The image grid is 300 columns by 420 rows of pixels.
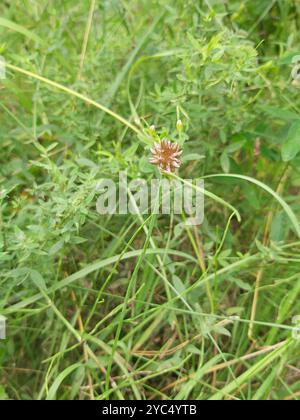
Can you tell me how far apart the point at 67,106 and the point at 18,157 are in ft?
0.61

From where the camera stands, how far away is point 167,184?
151 cm

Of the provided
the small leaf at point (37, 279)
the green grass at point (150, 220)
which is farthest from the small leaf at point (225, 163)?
the small leaf at point (37, 279)

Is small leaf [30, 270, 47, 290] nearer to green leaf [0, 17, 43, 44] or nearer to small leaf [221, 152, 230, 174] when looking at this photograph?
small leaf [221, 152, 230, 174]

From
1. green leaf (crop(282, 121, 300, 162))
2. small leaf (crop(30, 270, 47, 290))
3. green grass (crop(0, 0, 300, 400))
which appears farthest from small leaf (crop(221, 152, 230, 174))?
small leaf (crop(30, 270, 47, 290))

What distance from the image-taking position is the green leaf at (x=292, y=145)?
1.50m

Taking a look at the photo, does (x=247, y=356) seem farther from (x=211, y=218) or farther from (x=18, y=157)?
(x=18, y=157)

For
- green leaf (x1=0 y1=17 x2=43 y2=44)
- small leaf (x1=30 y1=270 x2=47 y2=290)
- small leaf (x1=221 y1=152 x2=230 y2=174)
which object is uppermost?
green leaf (x1=0 y1=17 x2=43 y2=44)

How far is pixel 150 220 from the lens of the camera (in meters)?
1.50

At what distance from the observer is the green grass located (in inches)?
58.8

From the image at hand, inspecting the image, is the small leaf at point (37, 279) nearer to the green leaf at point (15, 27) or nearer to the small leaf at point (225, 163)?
the small leaf at point (225, 163)

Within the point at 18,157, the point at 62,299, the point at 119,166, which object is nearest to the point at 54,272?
the point at 62,299

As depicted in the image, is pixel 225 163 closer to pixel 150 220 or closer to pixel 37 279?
pixel 150 220

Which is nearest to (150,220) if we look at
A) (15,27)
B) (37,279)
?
(37,279)

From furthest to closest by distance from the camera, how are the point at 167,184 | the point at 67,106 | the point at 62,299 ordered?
the point at 67,106, the point at 62,299, the point at 167,184
